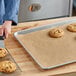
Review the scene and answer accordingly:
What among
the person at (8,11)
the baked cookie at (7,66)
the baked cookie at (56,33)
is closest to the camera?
the baked cookie at (7,66)

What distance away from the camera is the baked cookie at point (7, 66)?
3.85 ft

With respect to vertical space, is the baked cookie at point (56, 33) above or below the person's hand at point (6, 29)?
below

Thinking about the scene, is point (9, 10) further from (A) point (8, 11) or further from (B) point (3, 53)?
(B) point (3, 53)

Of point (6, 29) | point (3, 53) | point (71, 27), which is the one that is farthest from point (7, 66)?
point (71, 27)

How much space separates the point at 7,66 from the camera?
121 cm

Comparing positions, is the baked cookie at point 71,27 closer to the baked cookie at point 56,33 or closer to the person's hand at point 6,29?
the baked cookie at point 56,33

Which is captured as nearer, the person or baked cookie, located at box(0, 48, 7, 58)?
baked cookie, located at box(0, 48, 7, 58)

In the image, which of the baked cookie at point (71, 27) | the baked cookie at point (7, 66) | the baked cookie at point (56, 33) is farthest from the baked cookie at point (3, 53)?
the baked cookie at point (71, 27)

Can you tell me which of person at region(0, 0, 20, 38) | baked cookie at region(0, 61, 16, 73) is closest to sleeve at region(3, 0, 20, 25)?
person at region(0, 0, 20, 38)

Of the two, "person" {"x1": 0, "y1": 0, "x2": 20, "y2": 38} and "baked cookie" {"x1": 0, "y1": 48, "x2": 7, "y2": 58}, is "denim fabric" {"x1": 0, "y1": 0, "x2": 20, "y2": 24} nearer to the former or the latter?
"person" {"x1": 0, "y1": 0, "x2": 20, "y2": 38}

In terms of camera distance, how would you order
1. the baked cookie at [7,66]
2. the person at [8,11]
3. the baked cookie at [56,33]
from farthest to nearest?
the person at [8,11] → the baked cookie at [56,33] → the baked cookie at [7,66]

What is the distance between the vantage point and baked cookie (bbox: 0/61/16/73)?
1.17 m

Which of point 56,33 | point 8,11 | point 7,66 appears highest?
point 8,11

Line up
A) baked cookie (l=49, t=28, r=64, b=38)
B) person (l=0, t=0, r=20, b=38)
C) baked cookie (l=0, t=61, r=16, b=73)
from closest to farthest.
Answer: baked cookie (l=0, t=61, r=16, b=73), baked cookie (l=49, t=28, r=64, b=38), person (l=0, t=0, r=20, b=38)
